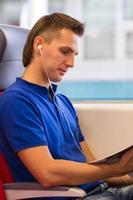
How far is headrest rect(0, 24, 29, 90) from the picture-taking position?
1.59m

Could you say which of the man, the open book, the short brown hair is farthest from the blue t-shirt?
the open book

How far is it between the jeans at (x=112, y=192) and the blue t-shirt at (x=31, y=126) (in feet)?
0.12

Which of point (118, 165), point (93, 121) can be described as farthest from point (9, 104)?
point (93, 121)

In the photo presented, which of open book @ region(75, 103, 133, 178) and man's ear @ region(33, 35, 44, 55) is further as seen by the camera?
open book @ region(75, 103, 133, 178)

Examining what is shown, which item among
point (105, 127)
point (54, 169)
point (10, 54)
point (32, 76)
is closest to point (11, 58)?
point (10, 54)

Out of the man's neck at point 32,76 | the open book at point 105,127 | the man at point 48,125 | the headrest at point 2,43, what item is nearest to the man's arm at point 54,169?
the man at point 48,125

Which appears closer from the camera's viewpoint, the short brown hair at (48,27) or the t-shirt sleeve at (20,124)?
the t-shirt sleeve at (20,124)

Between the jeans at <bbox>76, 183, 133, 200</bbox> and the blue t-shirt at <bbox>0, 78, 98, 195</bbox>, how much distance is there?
4cm

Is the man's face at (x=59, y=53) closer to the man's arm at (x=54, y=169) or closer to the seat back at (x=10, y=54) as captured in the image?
the seat back at (x=10, y=54)

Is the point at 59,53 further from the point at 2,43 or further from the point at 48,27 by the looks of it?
the point at 2,43

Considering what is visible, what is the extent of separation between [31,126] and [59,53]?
322 mm

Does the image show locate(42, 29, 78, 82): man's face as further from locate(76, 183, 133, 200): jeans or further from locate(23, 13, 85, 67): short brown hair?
locate(76, 183, 133, 200): jeans

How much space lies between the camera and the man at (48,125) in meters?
1.35

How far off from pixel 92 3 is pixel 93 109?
0.66 m
